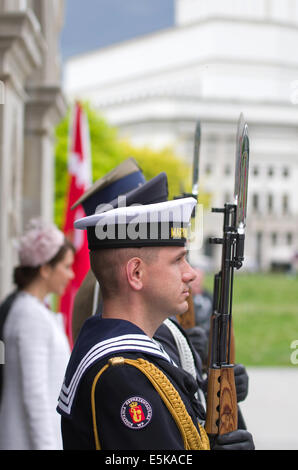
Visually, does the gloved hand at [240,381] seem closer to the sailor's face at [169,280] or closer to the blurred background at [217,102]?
the sailor's face at [169,280]

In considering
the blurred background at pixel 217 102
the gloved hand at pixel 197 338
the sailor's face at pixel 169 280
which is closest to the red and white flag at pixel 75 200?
the gloved hand at pixel 197 338

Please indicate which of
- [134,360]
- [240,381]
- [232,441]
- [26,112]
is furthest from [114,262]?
[26,112]

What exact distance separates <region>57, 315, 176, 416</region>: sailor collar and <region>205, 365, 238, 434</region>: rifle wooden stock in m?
0.18

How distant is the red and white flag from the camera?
541 cm

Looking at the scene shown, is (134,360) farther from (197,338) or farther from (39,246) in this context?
(39,246)

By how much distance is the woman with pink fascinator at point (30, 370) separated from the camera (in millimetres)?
3311

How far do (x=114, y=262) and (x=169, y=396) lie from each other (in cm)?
33

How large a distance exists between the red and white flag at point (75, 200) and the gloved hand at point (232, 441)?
3.22m

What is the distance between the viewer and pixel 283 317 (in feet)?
71.5

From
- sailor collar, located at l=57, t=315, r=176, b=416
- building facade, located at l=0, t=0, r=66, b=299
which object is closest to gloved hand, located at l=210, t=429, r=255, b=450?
sailor collar, located at l=57, t=315, r=176, b=416

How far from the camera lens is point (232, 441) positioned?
1747mm

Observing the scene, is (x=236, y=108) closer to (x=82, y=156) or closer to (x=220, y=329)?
(x=82, y=156)

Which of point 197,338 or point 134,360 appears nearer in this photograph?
point 134,360

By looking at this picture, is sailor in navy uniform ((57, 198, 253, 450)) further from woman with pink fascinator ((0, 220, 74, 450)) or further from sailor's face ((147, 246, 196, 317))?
woman with pink fascinator ((0, 220, 74, 450))
